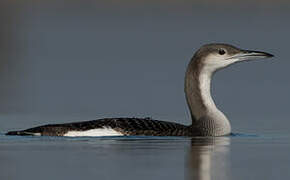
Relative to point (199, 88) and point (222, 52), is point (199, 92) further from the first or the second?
point (222, 52)

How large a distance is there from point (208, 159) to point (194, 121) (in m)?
3.01

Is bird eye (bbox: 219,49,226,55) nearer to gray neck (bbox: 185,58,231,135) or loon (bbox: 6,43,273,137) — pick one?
loon (bbox: 6,43,273,137)

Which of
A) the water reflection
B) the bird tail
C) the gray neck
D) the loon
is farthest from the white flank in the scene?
the gray neck

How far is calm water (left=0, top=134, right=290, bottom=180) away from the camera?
1082 cm

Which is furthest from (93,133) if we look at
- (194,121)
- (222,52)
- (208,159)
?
(208,159)

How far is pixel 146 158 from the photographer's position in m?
12.0

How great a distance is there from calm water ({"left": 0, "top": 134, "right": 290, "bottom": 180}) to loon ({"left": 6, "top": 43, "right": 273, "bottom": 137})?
0.49 ft

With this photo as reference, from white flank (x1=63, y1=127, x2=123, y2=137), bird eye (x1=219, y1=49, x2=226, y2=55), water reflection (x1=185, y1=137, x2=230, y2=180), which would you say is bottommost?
water reflection (x1=185, y1=137, x2=230, y2=180)

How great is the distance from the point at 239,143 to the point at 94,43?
14.0 meters

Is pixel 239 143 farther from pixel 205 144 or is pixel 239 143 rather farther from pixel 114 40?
pixel 114 40

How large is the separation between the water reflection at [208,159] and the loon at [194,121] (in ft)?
1.27

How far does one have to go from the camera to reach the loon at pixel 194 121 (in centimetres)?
1411

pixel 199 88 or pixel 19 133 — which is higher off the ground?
pixel 199 88

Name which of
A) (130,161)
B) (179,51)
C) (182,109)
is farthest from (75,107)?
(179,51)
